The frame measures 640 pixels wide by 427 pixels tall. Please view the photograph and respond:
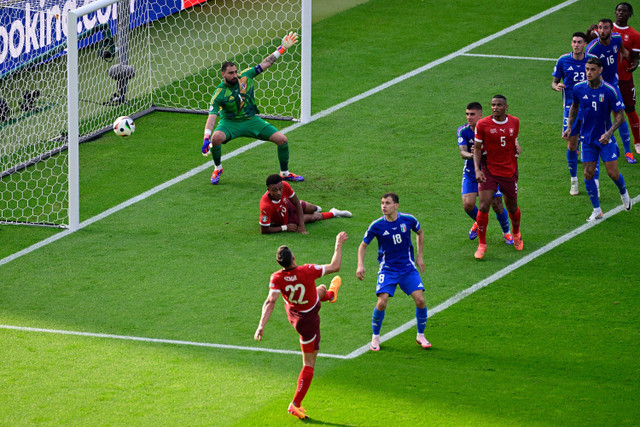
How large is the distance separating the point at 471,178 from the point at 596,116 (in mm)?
1917

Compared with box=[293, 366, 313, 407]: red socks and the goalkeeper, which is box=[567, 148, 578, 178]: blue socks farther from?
box=[293, 366, 313, 407]: red socks

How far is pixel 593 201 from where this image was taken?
14367mm

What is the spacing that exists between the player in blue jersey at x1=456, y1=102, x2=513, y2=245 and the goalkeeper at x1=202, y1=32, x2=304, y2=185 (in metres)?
3.27

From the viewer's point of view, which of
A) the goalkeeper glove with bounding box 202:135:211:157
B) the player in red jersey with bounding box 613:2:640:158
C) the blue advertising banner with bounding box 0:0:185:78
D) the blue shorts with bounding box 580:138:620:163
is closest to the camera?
the blue shorts with bounding box 580:138:620:163

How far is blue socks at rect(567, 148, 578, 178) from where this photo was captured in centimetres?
1499

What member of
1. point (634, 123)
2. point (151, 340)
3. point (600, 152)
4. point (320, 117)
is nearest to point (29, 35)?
point (320, 117)

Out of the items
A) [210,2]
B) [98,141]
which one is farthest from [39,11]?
[210,2]

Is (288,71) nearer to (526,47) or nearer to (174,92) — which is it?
(174,92)

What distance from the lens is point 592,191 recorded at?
46.7ft

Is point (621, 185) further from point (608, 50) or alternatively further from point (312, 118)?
point (312, 118)

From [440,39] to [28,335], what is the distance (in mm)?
13386

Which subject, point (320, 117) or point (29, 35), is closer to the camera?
point (29, 35)

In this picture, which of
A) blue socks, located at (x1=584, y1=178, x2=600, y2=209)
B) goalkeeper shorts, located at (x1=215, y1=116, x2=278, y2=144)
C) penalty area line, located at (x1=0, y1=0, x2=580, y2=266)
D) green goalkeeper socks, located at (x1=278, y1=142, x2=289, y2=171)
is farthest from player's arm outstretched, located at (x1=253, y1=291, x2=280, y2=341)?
goalkeeper shorts, located at (x1=215, y1=116, x2=278, y2=144)

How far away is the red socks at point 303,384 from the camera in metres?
9.58
